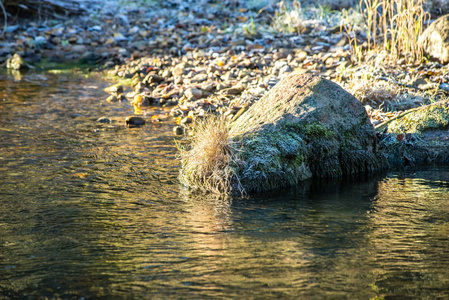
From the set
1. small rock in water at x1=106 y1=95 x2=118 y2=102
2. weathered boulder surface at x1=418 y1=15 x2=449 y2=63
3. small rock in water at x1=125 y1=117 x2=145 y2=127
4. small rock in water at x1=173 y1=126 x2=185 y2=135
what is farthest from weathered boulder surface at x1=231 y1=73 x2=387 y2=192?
small rock in water at x1=106 y1=95 x2=118 y2=102

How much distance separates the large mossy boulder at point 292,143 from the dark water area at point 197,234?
235mm

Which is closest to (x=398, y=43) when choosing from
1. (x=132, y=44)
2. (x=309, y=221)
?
(x=309, y=221)

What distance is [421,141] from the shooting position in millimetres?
6578

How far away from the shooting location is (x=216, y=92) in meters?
10.0

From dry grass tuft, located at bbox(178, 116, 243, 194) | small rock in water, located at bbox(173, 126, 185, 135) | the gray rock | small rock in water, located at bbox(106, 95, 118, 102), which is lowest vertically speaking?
dry grass tuft, located at bbox(178, 116, 243, 194)

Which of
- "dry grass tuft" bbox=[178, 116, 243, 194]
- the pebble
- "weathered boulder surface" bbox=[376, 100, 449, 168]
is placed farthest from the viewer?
the pebble

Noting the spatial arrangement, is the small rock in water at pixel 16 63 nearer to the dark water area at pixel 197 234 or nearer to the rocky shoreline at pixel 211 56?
the rocky shoreline at pixel 211 56

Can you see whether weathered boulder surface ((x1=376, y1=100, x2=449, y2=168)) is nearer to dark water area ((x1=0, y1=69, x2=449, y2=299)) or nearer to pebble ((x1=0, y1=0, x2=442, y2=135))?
dark water area ((x1=0, y1=69, x2=449, y2=299))

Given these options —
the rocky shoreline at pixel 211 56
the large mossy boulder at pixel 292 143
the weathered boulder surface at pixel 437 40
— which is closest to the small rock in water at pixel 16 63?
the rocky shoreline at pixel 211 56

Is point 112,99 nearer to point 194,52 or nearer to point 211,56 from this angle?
point 211,56

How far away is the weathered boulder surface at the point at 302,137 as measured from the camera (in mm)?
5363

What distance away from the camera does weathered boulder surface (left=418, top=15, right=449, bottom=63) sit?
938 centimetres

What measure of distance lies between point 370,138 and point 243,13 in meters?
10.9

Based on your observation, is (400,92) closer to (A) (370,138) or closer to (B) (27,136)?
(A) (370,138)
